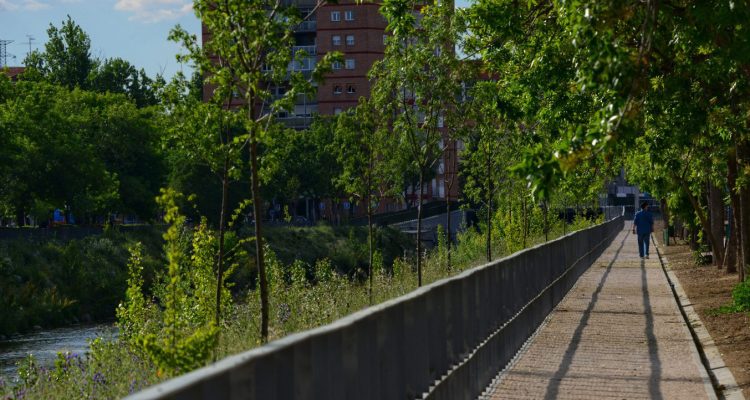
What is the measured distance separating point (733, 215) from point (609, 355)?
13713 mm

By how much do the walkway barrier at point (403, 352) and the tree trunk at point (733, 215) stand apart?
24.5ft

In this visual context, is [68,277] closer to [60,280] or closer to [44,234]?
[60,280]

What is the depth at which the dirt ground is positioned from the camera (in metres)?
14.8

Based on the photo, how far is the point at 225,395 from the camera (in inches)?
193

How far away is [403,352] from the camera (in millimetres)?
8773

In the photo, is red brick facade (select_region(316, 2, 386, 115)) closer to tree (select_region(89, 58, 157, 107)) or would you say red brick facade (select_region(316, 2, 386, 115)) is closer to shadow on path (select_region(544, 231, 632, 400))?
tree (select_region(89, 58, 157, 107))

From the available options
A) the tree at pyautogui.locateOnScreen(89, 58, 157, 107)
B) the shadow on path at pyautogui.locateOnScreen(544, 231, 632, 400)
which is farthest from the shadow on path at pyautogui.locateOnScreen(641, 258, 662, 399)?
the tree at pyautogui.locateOnScreen(89, 58, 157, 107)

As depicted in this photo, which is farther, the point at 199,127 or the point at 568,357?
the point at 199,127

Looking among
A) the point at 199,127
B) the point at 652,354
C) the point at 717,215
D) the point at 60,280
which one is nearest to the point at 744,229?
the point at 717,215

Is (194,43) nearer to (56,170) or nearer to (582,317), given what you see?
(582,317)

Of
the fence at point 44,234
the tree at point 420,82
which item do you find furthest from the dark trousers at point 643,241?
the fence at point 44,234

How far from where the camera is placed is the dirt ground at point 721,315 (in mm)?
14805

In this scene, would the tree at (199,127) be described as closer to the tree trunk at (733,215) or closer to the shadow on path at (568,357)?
the shadow on path at (568,357)

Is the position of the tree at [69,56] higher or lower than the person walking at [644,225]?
higher
